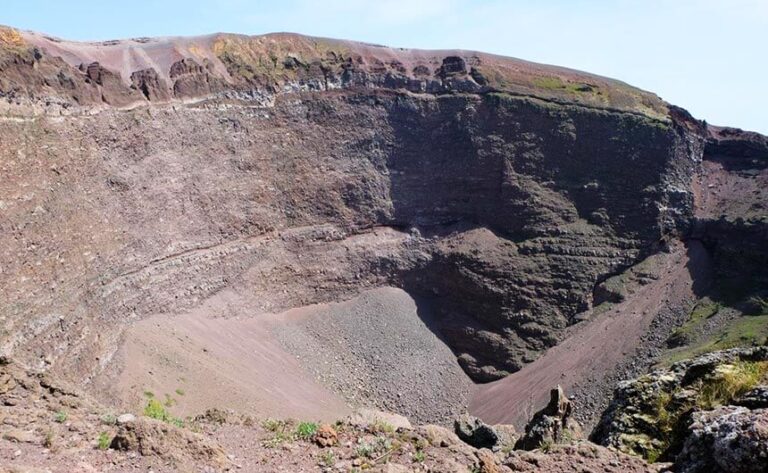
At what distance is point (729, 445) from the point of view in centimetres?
672

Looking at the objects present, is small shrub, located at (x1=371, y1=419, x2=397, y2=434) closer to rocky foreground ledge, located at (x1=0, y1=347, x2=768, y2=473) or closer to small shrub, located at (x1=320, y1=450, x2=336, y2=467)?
rocky foreground ledge, located at (x1=0, y1=347, x2=768, y2=473)

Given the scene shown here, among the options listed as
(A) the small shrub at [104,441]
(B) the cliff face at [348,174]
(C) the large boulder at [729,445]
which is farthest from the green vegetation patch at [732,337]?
(A) the small shrub at [104,441]

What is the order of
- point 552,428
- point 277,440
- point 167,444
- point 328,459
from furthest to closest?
point 552,428 < point 277,440 < point 328,459 < point 167,444

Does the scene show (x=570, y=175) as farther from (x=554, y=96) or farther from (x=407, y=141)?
(x=407, y=141)

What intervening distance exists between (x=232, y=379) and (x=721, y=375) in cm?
2501

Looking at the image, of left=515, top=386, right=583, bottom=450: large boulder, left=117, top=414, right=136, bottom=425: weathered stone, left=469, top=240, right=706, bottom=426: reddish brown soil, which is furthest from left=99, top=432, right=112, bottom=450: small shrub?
left=469, top=240, right=706, bottom=426: reddish brown soil

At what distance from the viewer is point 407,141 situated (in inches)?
1863

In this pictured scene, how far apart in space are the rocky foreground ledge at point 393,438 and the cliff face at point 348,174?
21.7 meters

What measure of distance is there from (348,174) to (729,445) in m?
39.7

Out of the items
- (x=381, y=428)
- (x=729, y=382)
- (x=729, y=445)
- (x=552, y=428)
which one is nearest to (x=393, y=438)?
(x=381, y=428)

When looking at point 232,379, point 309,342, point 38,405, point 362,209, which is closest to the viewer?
point 38,405

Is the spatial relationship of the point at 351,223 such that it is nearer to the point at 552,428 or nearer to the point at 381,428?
the point at 552,428

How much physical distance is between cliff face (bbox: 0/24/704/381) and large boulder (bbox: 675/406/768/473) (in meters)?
27.7

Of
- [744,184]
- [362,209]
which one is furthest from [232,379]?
[744,184]
